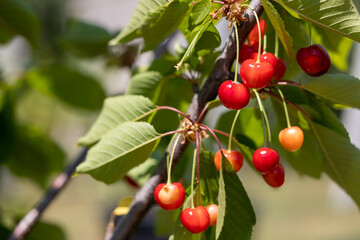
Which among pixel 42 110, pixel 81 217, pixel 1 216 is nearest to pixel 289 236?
pixel 81 217

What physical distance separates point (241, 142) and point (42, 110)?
434cm

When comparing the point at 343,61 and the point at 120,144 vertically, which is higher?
the point at 343,61

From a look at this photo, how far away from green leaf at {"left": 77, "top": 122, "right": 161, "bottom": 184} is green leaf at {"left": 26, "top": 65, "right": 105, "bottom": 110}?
0.51 meters

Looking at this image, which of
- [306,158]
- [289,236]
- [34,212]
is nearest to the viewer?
[306,158]

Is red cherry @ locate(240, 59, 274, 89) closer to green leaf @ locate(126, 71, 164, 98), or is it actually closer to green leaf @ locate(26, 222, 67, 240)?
green leaf @ locate(126, 71, 164, 98)

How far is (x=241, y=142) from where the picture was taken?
59cm

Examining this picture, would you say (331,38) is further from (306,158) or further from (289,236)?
(289,236)

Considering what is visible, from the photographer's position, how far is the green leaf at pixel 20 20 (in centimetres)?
88

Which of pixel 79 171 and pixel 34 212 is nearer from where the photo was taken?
pixel 79 171

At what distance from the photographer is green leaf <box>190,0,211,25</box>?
1.50ft

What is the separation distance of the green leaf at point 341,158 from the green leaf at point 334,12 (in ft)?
0.46

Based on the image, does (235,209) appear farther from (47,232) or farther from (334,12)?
(47,232)

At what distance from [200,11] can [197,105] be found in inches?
4.8

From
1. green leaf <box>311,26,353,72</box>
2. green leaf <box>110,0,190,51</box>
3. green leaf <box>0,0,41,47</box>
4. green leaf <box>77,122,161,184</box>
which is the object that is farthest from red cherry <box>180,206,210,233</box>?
green leaf <box>0,0,41,47</box>
